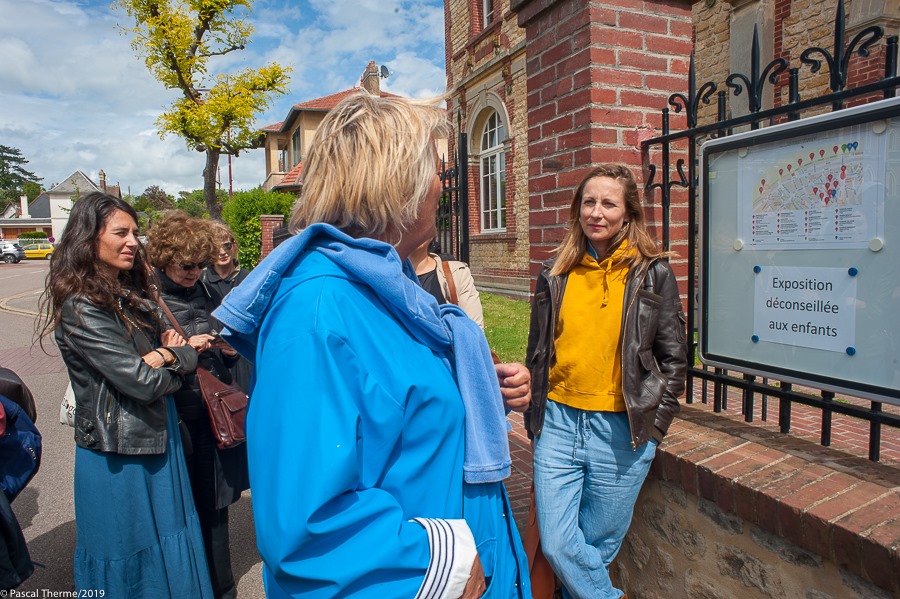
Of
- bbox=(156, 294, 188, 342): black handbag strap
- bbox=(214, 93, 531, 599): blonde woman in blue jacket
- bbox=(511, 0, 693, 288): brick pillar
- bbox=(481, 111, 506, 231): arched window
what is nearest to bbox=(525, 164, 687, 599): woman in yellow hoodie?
bbox=(511, 0, 693, 288): brick pillar

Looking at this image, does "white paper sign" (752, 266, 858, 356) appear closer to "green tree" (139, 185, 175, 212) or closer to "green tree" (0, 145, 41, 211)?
"green tree" (139, 185, 175, 212)

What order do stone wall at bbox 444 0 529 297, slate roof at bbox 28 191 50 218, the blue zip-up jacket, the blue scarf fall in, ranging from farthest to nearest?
slate roof at bbox 28 191 50 218
stone wall at bbox 444 0 529 297
the blue scarf
the blue zip-up jacket

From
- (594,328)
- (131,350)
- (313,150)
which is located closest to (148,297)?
(131,350)

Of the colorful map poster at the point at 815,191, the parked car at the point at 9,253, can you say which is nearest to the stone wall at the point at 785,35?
the colorful map poster at the point at 815,191

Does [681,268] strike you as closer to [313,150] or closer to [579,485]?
[579,485]

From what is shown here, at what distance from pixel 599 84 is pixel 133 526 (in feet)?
9.65

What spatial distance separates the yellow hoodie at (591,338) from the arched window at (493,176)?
39.4 ft

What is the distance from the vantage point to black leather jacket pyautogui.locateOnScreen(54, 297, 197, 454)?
7.91ft

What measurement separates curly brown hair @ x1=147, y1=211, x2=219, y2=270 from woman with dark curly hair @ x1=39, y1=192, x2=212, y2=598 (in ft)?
1.71

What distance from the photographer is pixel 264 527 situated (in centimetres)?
107

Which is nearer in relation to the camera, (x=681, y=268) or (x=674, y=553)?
(x=674, y=553)

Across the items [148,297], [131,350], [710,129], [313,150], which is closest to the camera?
[313,150]

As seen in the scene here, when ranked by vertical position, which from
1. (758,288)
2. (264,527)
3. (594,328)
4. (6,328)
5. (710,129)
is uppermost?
(710,129)

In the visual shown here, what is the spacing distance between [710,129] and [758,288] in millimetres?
676
